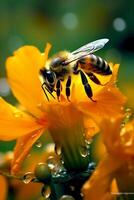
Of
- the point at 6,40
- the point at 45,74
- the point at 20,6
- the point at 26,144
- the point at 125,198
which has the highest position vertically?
the point at 20,6

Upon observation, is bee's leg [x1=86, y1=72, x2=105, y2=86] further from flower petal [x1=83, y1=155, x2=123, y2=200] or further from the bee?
flower petal [x1=83, y1=155, x2=123, y2=200]

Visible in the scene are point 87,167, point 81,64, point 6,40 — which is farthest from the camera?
point 6,40

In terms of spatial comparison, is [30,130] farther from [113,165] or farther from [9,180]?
[9,180]

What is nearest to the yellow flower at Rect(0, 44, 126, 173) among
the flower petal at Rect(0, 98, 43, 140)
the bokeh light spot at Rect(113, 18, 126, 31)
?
the flower petal at Rect(0, 98, 43, 140)

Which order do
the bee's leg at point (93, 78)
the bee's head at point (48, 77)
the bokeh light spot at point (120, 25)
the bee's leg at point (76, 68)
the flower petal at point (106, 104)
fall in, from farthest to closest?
the bokeh light spot at point (120, 25) → the bee's leg at point (76, 68) → the bee's head at point (48, 77) → the bee's leg at point (93, 78) → the flower petal at point (106, 104)

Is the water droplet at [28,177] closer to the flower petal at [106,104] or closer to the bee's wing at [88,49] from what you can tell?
the flower petal at [106,104]

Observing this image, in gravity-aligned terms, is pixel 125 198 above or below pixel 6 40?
below

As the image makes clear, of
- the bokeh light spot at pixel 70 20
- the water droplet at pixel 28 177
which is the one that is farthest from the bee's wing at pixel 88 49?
the bokeh light spot at pixel 70 20

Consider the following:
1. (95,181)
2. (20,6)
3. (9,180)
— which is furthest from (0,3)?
(95,181)
